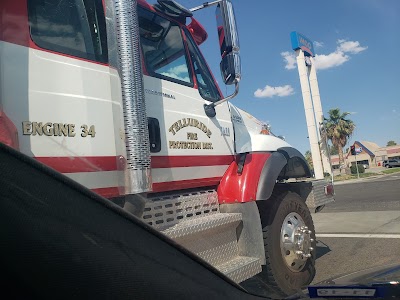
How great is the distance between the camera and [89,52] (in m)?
2.79

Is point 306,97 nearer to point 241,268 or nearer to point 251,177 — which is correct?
point 251,177

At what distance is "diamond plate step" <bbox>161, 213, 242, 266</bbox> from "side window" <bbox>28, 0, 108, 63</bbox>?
142 centimetres

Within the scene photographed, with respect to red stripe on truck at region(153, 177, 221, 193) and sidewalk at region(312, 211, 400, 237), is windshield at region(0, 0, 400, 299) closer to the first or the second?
red stripe on truck at region(153, 177, 221, 193)

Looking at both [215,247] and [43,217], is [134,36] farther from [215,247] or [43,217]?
[43,217]

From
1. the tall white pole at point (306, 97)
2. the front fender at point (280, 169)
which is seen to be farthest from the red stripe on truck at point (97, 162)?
the tall white pole at point (306, 97)

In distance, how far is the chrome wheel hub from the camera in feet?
13.1

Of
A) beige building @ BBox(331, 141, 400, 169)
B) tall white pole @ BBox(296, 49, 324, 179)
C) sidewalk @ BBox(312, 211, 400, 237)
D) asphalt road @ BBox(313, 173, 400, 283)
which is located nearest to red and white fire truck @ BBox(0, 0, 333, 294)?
asphalt road @ BBox(313, 173, 400, 283)

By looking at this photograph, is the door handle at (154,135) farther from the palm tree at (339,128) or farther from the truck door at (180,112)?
the palm tree at (339,128)

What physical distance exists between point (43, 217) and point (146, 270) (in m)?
0.36

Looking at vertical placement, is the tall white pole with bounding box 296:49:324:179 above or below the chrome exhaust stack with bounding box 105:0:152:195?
above

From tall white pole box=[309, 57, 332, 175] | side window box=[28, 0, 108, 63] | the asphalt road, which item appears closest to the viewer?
side window box=[28, 0, 108, 63]

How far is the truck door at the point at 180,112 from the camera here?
323 centimetres

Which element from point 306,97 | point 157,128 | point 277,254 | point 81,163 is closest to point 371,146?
point 306,97

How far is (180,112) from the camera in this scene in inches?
137
